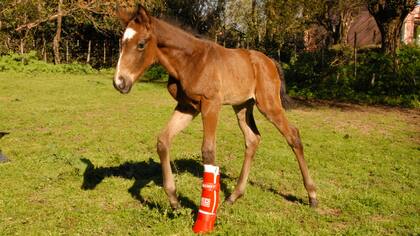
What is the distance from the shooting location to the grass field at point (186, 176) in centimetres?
491

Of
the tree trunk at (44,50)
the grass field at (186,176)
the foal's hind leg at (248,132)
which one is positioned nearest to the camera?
the grass field at (186,176)

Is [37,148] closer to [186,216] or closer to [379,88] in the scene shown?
[186,216]

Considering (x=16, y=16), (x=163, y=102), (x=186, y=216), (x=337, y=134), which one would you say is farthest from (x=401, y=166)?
(x=16, y=16)

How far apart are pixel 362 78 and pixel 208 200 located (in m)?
15.5

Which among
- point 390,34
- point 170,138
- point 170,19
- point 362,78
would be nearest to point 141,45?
point 170,19

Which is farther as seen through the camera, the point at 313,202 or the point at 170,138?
the point at 313,202

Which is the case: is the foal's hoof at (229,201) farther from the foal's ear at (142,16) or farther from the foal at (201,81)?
the foal's ear at (142,16)

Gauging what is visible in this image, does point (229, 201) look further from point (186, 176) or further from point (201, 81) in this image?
point (201, 81)

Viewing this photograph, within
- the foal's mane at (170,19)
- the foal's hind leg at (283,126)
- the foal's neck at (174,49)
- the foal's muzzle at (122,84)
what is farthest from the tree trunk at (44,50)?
the foal's muzzle at (122,84)

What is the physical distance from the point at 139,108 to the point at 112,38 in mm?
16696

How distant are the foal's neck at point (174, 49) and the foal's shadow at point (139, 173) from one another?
5.92 ft

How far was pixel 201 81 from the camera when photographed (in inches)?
→ 185

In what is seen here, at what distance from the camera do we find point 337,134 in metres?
10.6

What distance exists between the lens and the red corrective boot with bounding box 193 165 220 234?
4395mm
